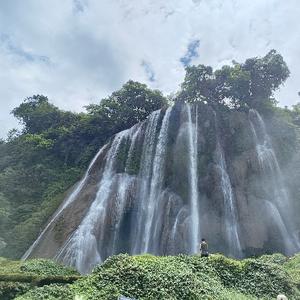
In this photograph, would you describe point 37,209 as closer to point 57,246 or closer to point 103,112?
point 57,246

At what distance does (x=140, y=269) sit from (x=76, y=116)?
3679 cm

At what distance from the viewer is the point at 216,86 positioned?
142 ft

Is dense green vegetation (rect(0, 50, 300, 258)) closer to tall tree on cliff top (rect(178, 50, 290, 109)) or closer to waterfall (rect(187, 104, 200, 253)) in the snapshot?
tall tree on cliff top (rect(178, 50, 290, 109))

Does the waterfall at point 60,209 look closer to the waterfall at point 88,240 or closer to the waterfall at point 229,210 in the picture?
the waterfall at point 88,240

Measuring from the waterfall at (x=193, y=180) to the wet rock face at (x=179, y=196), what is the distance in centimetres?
8

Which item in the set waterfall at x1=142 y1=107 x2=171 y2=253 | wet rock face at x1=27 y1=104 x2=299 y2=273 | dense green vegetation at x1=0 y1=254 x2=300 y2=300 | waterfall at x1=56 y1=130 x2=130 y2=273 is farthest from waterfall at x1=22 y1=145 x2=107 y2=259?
dense green vegetation at x1=0 y1=254 x2=300 y2=300

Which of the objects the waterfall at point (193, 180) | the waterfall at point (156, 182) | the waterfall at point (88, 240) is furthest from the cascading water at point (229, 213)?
the waterfall at point (88, 240)

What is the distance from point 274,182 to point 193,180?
6.39 m

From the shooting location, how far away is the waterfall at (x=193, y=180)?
2852 centimetres

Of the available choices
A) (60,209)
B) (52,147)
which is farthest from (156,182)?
(52,147)

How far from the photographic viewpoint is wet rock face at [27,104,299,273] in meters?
28.9

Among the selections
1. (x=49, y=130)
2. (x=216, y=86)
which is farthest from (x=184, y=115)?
(x=49, y=130)

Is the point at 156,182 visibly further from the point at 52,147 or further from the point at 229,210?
the point at 52,147

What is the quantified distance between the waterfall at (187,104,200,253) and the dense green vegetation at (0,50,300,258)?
14.7 ft
